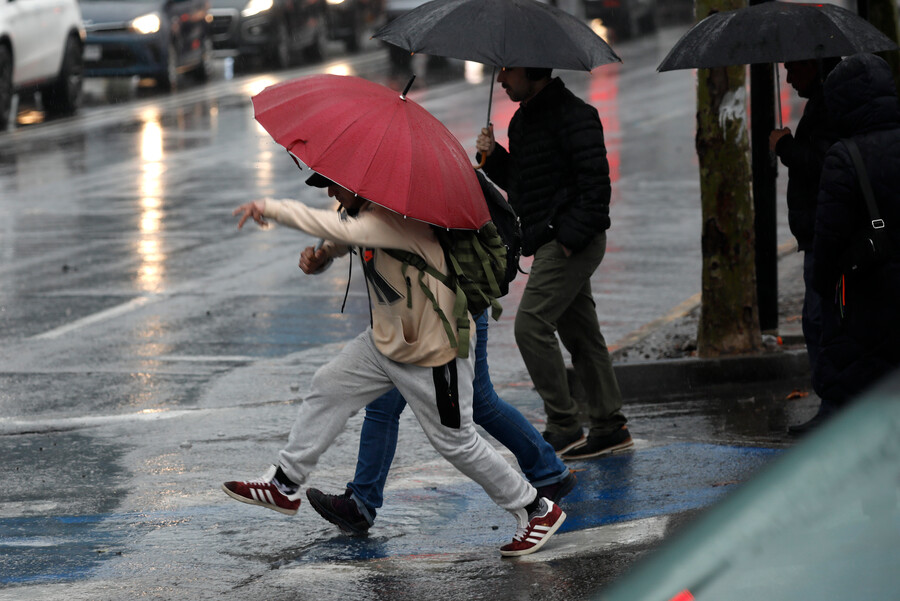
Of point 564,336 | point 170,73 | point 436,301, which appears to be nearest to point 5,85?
point 170,73

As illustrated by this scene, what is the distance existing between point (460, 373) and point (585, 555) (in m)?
0.80

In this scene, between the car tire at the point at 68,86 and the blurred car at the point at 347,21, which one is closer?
the car tire at the point at 68,86

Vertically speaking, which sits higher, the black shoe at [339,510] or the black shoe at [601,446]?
the black shoe at [339,510]

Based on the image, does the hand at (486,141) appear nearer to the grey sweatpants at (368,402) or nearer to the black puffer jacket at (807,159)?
the black puffer jacket at (807,159)

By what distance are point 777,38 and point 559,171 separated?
1092mm

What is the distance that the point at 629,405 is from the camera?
780 cm

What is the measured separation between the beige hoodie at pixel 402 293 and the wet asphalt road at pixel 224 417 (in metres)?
0.79

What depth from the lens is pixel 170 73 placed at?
2428 cm

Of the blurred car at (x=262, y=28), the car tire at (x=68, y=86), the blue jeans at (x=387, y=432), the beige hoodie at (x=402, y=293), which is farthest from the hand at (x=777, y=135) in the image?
the blurred car at (x=262, y=28)

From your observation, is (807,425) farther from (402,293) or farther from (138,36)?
(138,36)

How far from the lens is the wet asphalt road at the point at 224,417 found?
5.11 meters

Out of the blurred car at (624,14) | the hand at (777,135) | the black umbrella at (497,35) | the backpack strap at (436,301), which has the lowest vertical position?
the blurred car at (624,14)

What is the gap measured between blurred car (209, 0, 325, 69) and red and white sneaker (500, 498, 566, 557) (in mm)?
22471

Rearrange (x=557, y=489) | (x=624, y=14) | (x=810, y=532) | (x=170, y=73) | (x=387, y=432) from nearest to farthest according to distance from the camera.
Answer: (x=810, y=532) → (x=387, y=432) → (x=557, y=489) → (x=170, y=73) → (x=624, y=14)
